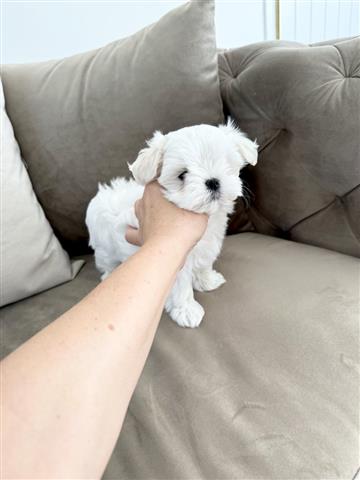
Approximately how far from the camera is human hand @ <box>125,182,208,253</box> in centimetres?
73

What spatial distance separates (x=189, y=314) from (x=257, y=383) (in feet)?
0.80

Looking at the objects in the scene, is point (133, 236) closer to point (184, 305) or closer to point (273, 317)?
point (184, 305)

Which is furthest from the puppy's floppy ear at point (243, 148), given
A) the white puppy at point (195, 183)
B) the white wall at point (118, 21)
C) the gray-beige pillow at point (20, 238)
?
the white wall at point (118, 21)

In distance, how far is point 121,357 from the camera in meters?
0.50

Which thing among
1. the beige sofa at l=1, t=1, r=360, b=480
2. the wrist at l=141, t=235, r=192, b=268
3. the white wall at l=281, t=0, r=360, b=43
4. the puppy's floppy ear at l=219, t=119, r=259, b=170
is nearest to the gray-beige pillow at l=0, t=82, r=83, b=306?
the beige sofa at l=1, t=1, r=360, b=480

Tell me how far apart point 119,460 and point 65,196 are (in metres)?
0.78

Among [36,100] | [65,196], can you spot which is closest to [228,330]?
[65,196]

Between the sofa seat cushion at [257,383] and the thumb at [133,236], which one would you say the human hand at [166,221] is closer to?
the thumb at [133,236]

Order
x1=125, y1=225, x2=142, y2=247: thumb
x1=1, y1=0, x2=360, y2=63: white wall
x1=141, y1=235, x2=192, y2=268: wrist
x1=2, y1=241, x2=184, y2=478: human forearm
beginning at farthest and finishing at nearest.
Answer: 1. x1=1, y1=0, x2=360, y2=63: white wall
2. x1=125, y1=225, x2=142, y2=247: thumb
3. x1=141, y1=235, x2=192, y2=268: wrist
4. x1=2, y1=241, x2=184, y2=478: human forearm

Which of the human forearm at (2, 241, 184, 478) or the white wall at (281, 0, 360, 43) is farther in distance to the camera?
the white wall at (281, 0, 360, 43)

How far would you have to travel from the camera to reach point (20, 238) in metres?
1.01

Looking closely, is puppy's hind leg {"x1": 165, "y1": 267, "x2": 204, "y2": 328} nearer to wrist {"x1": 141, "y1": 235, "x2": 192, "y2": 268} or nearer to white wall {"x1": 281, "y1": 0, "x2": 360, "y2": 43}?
wrist {"x1": 141, "y1": 235, "x2": 192, "y2": 268}

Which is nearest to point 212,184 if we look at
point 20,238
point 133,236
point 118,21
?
point 133,236

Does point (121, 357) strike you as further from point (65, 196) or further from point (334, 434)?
point (65, 196)
